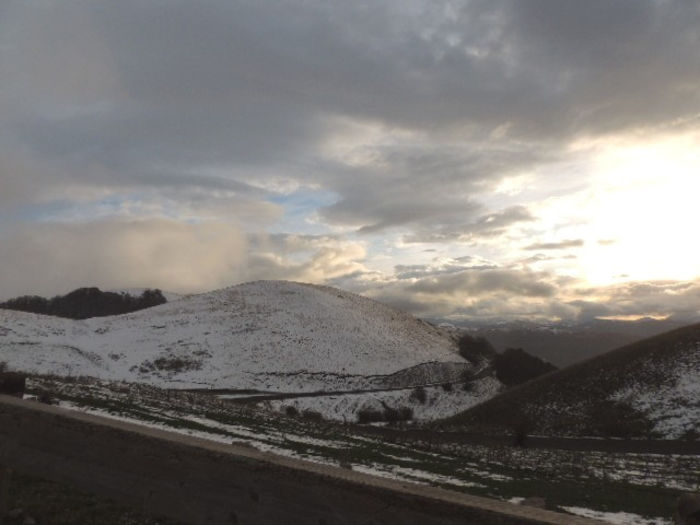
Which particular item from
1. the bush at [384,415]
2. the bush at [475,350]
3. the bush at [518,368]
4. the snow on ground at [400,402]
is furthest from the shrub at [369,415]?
the bush at [475,350]

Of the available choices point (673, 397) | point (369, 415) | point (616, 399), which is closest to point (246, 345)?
point (369, 415)

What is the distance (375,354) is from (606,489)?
6911cm

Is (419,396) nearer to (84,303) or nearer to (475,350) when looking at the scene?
(475,350)

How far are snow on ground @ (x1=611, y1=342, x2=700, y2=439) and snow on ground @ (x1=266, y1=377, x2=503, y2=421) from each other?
64.8 feet

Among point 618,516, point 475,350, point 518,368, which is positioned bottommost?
point 618,516

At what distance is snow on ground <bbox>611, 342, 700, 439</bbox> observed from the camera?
1580 inches

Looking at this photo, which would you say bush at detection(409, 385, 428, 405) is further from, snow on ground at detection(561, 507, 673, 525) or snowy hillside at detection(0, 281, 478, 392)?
snow on ground at detection(561, 507, 673, 525)

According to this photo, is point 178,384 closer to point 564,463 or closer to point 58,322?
point 58,322

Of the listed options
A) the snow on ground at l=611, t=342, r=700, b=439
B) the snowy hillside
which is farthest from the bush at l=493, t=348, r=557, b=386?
the snow on ground at l=611, t=342, r=700, b=439

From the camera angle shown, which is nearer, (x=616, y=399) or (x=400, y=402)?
(x=616, y=399)

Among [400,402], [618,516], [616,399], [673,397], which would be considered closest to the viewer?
[618,516]

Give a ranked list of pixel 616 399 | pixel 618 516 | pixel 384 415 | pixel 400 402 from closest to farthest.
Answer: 1. pixel 618 516
2. pixel 616 399
3. pixel 384 415
4. pixel 400 402

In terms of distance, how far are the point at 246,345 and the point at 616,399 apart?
57074 millimetres

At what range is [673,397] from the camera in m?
44.7
